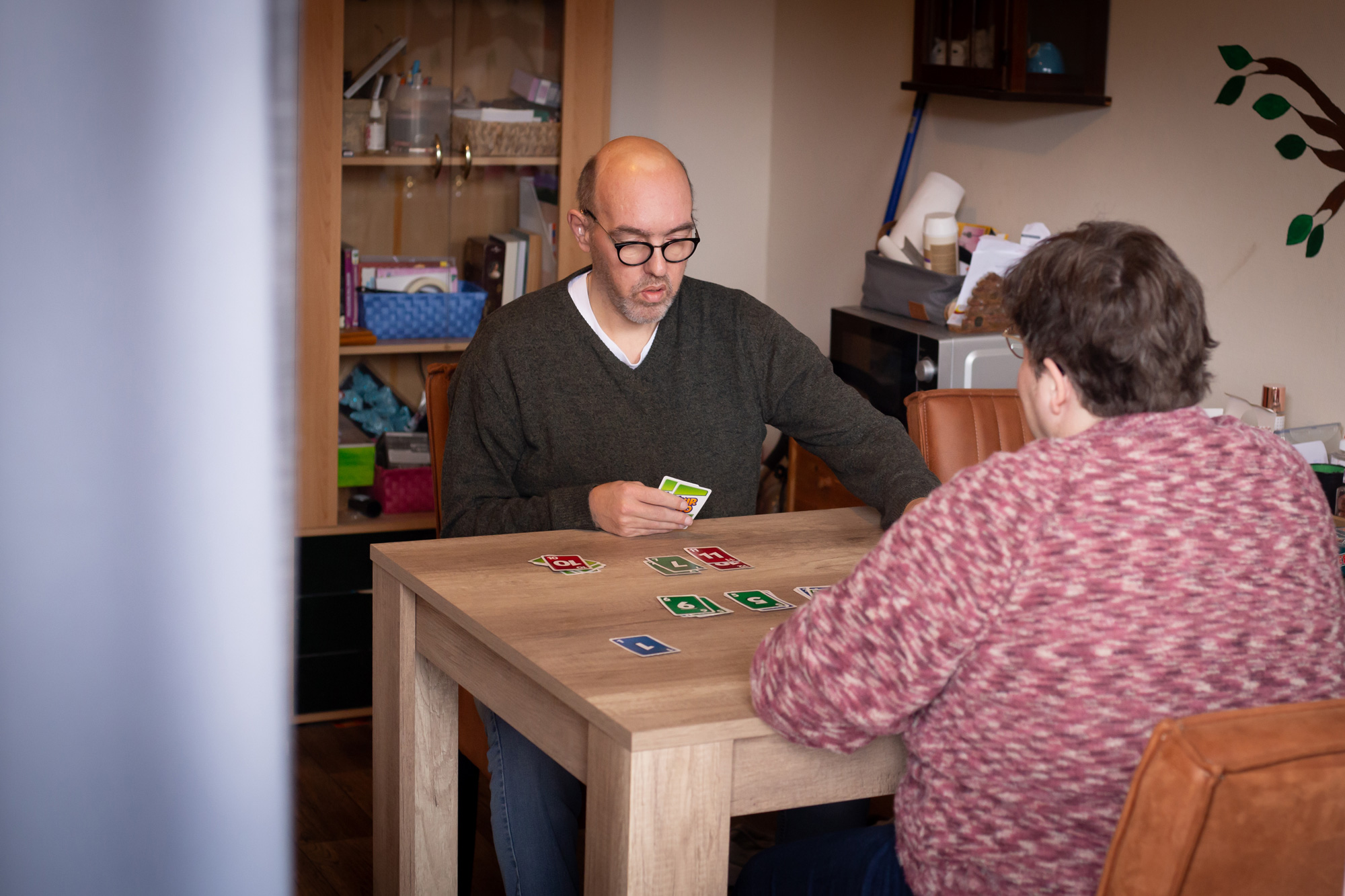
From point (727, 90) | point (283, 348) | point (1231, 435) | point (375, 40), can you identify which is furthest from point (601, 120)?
point (283, 348)

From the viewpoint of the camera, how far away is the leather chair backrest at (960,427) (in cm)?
212

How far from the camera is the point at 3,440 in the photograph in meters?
0.29

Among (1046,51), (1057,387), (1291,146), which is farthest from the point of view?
(1046,51)

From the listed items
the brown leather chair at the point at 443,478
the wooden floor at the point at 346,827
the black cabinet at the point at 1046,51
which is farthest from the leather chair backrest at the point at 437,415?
the black cabinet at the point at 1046,51

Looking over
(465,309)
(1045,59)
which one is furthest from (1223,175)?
(465,309)

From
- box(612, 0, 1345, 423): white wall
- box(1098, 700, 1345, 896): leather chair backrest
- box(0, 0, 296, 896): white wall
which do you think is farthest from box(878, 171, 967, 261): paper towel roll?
box(0, 0, 296, 896): white wall

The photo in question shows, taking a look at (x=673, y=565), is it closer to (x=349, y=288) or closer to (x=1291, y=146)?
(x=1291, y=146)

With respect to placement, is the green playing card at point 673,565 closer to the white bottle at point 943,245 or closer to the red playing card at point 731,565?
the red playing card at point 731,565

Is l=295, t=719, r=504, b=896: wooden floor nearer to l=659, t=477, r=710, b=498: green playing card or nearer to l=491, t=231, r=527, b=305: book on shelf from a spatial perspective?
l=659, t=477, r=710, b=498: green playing card

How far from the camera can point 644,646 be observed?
1.35m

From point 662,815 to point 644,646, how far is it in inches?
8.8

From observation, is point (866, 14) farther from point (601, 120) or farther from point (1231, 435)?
point (1231, 435)

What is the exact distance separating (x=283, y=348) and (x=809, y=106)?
3760 millimetres

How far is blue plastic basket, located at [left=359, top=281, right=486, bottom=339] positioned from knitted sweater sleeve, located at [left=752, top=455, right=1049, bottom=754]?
2246 mm
